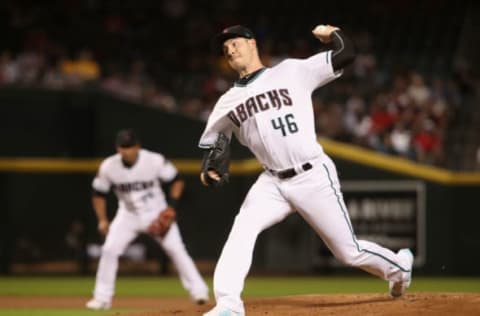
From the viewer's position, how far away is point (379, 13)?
19.0m

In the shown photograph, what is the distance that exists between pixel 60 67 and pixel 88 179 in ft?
7.81

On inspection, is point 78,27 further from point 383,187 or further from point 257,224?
point 257,224

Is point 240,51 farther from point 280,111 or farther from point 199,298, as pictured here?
point 199,298

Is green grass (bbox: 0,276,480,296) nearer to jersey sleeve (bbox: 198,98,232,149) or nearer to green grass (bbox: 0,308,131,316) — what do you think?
green grass (bbox: 0,308,131,316)

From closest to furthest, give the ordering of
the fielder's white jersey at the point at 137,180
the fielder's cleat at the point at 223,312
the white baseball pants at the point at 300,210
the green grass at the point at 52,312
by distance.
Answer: the fielder's cleat at the point at 223,312 < the white baseball pants at the point at 300,210 < the green grass at the point at 52,312 < the fielder's white jersey at the point at 137,180

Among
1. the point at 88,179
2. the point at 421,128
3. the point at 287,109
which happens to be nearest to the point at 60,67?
the point at 88,179

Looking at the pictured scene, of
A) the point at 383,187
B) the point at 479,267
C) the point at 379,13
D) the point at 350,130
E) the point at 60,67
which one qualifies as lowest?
the point at 479,267

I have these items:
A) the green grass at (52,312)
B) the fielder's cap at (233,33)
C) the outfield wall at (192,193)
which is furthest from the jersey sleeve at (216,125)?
the outfield wall at (192,193)

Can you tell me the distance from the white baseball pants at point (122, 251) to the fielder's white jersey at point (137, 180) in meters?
0.15

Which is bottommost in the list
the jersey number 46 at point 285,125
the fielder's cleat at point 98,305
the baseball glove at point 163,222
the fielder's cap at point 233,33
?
the fielder's cleat at point 98,305

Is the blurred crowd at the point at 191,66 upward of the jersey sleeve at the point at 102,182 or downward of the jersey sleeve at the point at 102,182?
upward

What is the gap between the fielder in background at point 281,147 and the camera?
6.51 meters

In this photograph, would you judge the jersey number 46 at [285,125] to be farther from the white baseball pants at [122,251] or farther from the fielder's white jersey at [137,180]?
the fielder's white jersey at [137,180]

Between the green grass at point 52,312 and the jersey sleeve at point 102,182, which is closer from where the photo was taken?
the green grass at point 52,312
